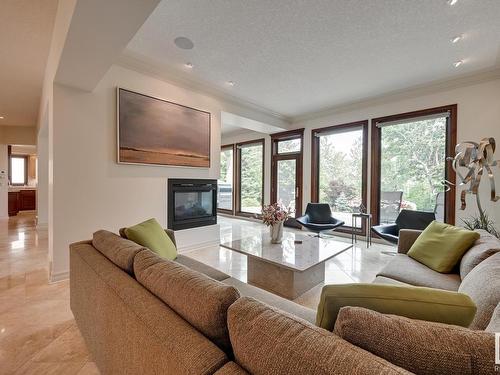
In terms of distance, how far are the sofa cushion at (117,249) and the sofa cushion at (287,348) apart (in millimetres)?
844

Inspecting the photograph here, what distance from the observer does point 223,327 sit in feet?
2.67

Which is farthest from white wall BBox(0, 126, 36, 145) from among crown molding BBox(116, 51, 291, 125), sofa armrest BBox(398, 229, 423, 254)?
sofa armrest BBox(398, 229, 423, 254)

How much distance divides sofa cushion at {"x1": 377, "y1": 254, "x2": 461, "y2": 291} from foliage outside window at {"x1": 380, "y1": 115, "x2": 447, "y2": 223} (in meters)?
2.67

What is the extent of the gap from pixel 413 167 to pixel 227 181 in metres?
5.38

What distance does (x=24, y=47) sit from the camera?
119 inches

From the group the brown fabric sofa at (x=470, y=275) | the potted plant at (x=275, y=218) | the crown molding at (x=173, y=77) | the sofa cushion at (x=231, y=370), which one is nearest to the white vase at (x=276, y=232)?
the potted plant at (x=275, y=218)

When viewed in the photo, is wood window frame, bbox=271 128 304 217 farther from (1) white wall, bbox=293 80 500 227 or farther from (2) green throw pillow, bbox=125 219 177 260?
(2) green throw pillow, bbox=125 219 177 260

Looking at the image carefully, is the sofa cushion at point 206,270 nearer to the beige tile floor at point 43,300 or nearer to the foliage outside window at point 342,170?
the beige tile floor at point 43,300

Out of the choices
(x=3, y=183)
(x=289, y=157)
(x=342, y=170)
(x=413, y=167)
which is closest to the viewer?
(x=413, y=167)

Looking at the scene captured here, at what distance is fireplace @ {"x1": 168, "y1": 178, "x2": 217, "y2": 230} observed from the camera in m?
3.92

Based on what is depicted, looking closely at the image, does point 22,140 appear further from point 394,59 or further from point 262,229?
point 394,59

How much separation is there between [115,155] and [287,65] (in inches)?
108

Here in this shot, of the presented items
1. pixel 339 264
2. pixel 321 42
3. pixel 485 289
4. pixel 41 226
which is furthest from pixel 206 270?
pixel 41 226

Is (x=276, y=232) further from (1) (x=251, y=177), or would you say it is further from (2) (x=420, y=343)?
(1) (x=251, y=177)
